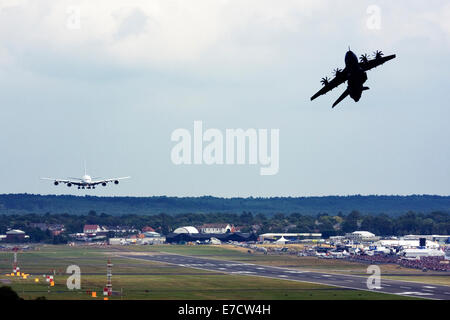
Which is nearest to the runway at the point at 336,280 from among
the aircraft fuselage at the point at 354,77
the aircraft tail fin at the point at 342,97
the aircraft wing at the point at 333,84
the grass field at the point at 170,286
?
the grass field at the point at 170,286

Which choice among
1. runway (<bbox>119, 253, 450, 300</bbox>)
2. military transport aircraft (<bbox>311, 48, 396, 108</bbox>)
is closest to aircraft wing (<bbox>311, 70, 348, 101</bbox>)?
military transport aircraft (<bbox>311, 48, 396, 108</bbox>)

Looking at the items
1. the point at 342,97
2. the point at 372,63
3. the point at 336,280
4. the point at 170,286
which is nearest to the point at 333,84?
the point at 342,97

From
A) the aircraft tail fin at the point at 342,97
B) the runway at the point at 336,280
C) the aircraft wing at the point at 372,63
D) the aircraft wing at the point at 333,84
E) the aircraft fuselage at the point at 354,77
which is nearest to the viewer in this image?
the aircraft fuselage at the point at 354,77

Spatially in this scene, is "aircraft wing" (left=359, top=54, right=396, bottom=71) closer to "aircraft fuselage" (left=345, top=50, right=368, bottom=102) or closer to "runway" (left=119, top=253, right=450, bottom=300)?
"aircraft fuselage" (left=345, top=50, right=368, bottom=102)

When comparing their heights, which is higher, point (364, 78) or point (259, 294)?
point (364, 78)

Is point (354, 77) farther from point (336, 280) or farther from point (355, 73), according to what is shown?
point (336, 280)

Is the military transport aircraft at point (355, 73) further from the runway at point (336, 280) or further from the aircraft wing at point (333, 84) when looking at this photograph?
the runway at point (336, 280)
